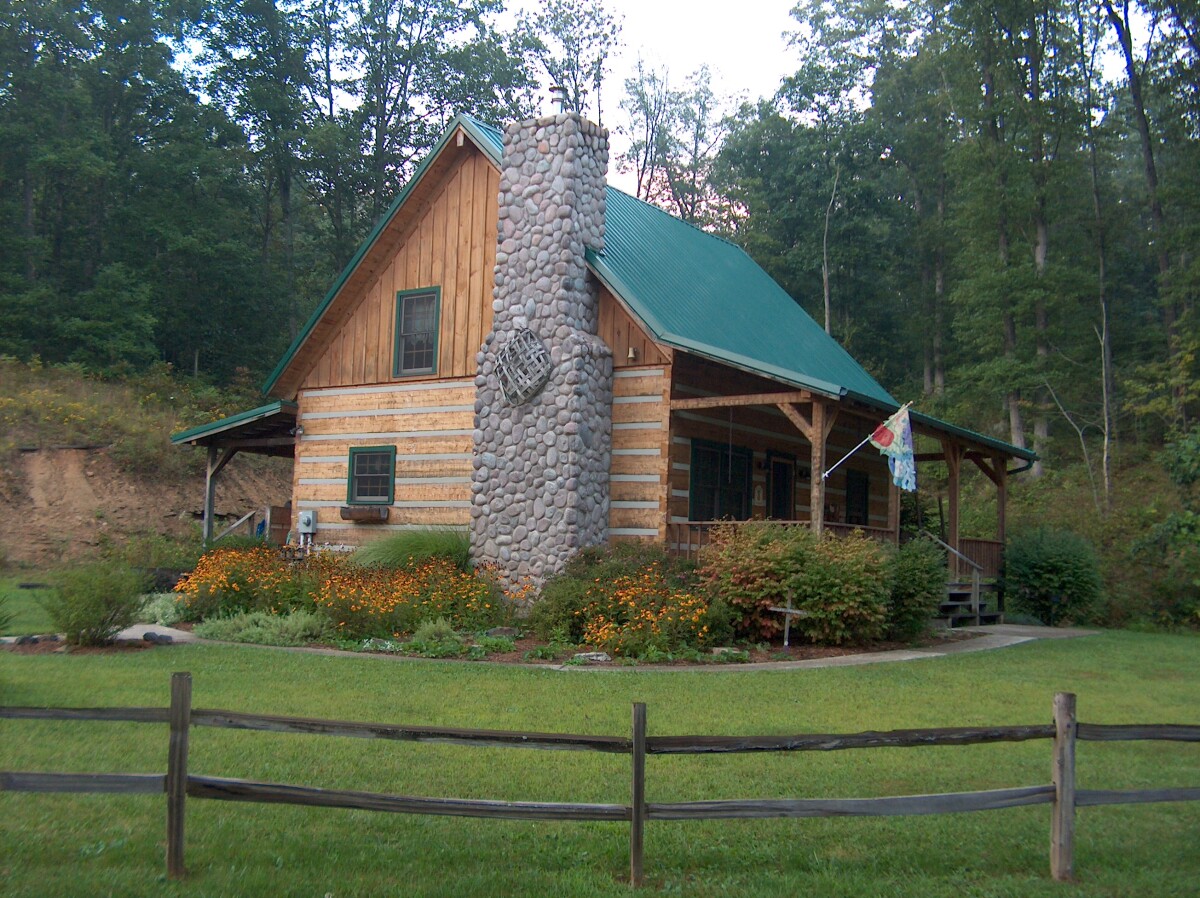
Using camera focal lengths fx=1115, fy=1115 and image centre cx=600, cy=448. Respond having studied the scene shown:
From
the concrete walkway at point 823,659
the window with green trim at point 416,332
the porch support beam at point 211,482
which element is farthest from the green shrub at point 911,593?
the porch support beam at point 211,482

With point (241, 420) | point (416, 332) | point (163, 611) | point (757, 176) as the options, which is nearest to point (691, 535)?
point (416, 332)

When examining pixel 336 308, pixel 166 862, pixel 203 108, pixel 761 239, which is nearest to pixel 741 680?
pixel 166 862

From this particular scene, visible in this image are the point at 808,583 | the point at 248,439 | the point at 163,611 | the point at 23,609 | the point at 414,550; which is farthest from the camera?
the point at 248,439

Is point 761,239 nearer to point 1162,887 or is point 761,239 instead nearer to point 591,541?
point 591,541

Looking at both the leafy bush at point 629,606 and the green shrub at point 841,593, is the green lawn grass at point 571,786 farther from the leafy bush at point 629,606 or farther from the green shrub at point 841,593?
the green shrub at point 841,593

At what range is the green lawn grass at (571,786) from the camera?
241 inches

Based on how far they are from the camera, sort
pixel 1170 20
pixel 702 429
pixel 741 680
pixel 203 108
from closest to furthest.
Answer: pixel 741 680, pixel 702 429, pixel 1170 20, pixel 203 108

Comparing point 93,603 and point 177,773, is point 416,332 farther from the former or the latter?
point 177,773

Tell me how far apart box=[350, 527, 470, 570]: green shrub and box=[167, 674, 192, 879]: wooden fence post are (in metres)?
12.2

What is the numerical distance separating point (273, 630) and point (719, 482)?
26.9 feet

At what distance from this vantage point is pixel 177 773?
5.96 meters

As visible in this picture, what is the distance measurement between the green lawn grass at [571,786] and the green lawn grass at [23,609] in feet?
12.7

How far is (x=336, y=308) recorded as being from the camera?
21844 millimetres

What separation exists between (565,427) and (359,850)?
38.3ft
